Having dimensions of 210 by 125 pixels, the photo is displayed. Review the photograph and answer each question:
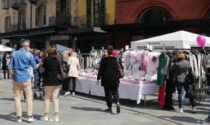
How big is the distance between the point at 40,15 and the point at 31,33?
226cm

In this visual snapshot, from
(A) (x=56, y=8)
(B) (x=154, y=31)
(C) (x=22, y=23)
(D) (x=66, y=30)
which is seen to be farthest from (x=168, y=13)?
(C) (x=22, y=23)

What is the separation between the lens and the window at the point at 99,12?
1321 inches

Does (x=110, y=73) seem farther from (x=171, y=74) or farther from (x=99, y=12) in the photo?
(x=99, y=12)

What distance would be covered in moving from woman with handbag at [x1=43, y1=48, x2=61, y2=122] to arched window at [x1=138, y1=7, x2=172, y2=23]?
730 inches

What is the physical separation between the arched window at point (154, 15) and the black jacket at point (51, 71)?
18526mm

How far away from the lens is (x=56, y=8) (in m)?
40.9

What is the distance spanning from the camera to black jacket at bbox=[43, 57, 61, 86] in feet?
36.7

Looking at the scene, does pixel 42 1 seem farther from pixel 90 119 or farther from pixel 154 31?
pixel 90 119

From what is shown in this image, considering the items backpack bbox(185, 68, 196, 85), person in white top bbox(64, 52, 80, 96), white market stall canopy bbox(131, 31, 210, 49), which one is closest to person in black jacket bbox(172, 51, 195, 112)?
backpack bbox(185, 68, 196, 85)

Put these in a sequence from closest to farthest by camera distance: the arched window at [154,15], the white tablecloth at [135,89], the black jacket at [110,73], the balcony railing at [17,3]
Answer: the black jacket at [110,73], the white tablecloth at [135,89], the arched window at [154,15], the balcony railing at [17,3]

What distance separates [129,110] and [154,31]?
51.8 ft

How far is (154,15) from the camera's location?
3003 cm

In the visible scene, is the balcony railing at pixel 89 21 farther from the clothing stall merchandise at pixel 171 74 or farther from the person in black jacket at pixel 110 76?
the person in black jacket at pixel 110 76

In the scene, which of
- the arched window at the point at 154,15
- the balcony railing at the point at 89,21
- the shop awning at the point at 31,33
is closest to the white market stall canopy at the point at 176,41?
the arched window at the point at 154,15
